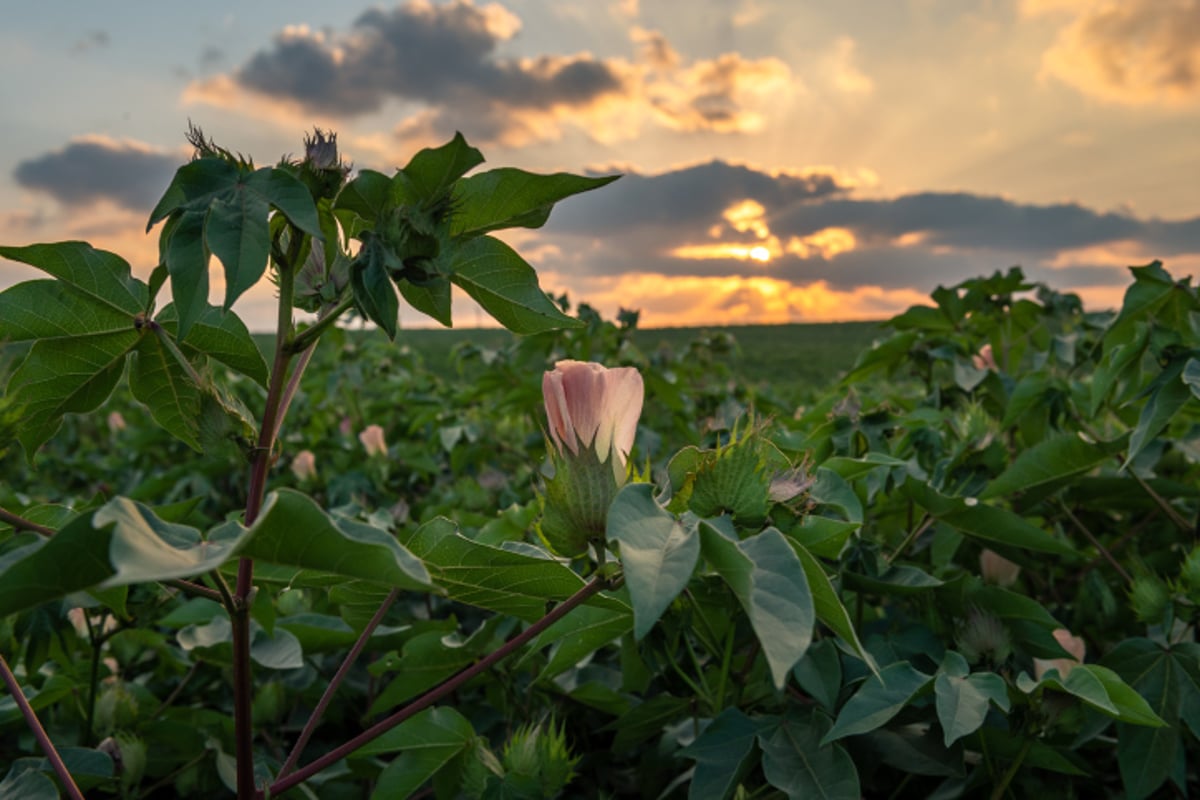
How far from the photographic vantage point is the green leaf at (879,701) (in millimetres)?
956

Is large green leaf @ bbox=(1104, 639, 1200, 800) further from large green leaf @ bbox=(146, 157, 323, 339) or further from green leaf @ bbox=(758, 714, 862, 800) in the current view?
large green leaf @ bbox=(146, 157, 323, 339)

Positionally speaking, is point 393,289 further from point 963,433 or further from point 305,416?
point 305,416

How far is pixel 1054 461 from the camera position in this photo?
1.44m

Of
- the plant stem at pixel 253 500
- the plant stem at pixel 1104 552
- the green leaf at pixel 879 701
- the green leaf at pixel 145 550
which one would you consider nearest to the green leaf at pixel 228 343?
the plant stem at pixel 253 500

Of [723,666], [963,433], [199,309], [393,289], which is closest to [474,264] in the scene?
[393,289]

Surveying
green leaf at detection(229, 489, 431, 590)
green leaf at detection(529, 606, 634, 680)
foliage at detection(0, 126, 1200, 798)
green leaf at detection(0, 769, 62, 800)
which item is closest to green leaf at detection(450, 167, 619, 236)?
foliage at detection(0, 126, 1200, 798)

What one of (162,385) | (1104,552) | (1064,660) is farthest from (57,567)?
(1104,552)

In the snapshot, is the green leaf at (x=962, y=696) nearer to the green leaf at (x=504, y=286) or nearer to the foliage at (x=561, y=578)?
the foliage at (x=561, y=578)

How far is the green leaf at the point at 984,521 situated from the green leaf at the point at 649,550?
70cm

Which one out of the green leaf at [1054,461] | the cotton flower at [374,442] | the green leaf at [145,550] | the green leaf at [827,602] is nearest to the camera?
the green leaf at [145,550]

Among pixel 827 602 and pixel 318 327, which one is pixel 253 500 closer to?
pixel 318 327

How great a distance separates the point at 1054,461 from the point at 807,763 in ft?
2.33

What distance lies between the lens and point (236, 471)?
3.57 metres

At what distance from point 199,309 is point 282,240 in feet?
0.61
